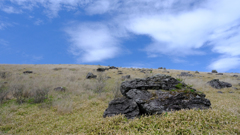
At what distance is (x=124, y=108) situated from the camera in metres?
5.78

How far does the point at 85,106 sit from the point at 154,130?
18.6 ft

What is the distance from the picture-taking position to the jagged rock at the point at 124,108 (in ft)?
18.0

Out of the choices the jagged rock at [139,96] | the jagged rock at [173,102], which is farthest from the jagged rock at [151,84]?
the jagged rock at [173,102]

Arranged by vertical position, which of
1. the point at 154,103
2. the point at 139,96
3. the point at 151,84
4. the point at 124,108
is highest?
the point at 151,84

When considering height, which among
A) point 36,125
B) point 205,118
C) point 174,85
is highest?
point 174,85

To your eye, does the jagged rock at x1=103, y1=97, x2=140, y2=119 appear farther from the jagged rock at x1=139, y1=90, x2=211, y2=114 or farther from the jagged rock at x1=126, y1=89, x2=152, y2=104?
the jagged rock at x1=139, y1=90, x2=211, y2=114

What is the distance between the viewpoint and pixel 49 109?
843cm

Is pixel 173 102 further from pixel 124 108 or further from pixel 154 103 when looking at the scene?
pixel 124 108

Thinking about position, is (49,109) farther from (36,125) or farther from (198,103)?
(198,103)

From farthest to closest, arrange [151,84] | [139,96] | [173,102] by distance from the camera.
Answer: [151,84]
[139,96]
[173,102]

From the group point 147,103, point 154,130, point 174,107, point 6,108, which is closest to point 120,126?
point 154,130

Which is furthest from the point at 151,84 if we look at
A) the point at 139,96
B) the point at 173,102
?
the point at 173,102

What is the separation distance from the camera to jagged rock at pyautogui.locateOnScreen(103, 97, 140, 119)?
548cm

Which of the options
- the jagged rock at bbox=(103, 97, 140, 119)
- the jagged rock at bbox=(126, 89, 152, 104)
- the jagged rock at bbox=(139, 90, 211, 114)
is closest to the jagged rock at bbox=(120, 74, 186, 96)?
the jagged rock at bbox=(126, 89, 152, 104)
